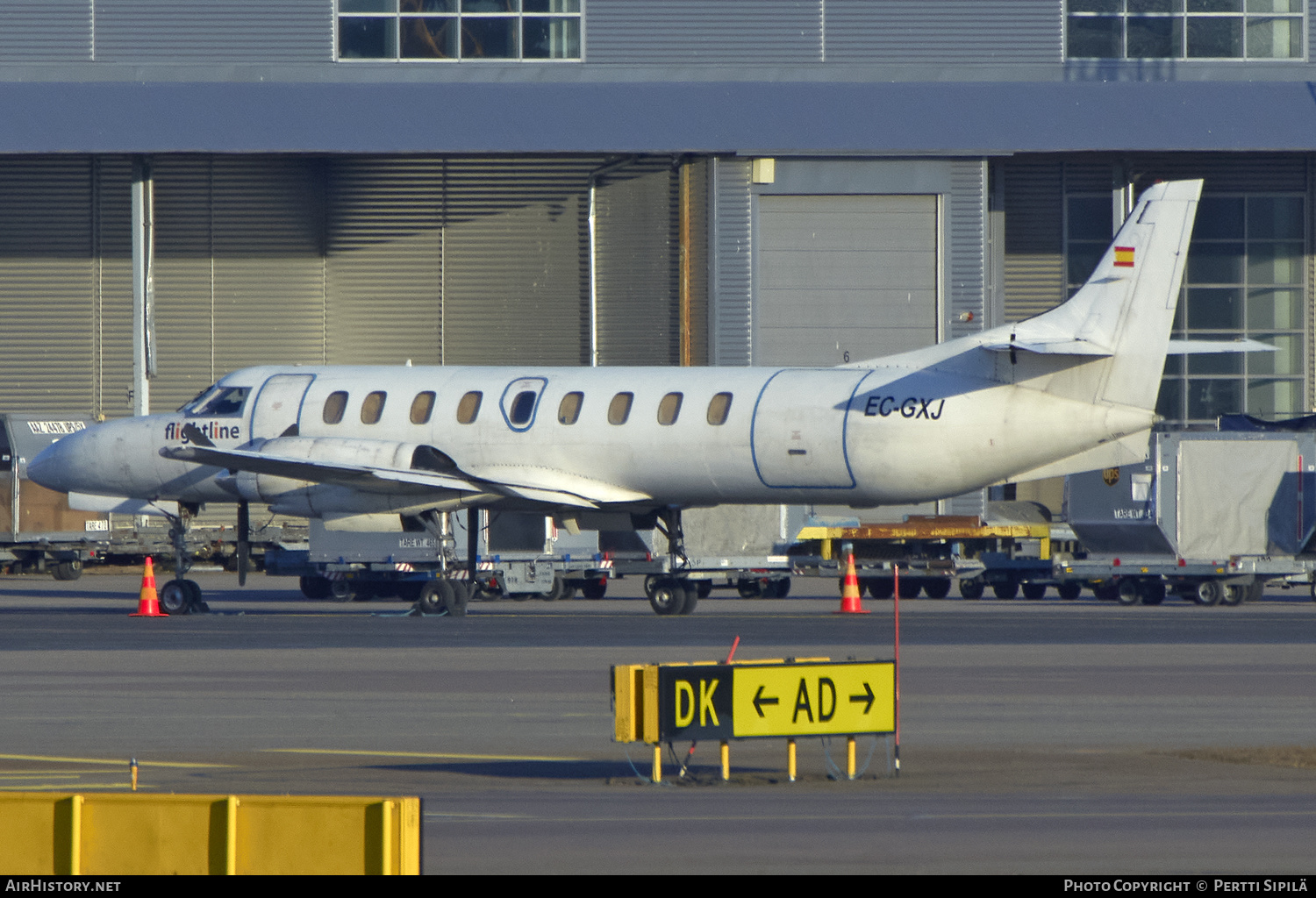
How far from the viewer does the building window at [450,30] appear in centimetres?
4812

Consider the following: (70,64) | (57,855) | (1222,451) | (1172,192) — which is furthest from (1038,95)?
(57,855)

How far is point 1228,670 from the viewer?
1925cm

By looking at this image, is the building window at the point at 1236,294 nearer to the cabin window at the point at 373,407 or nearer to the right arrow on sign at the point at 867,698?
the cabin window at the point at 373,407

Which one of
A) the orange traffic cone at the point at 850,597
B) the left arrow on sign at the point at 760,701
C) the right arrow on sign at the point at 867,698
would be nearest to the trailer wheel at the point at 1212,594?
the orange traffic cone at the point at 850,597

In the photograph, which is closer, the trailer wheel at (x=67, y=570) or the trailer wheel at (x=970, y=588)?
the trailer wheel at (x=970, y=588)

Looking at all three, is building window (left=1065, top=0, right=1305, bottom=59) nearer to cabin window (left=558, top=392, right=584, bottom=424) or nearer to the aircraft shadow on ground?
cabin window (left=558, top=392, right=584, bottom=424)

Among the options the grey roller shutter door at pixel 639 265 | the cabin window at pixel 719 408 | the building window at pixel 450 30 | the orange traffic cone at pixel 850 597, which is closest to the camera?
the cabin window at pixel 719 408

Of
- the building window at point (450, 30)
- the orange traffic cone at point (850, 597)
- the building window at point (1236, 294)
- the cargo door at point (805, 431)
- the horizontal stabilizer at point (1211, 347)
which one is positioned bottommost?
the orange traffic cone at point (850, 597)

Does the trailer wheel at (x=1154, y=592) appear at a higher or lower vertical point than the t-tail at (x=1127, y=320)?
lower

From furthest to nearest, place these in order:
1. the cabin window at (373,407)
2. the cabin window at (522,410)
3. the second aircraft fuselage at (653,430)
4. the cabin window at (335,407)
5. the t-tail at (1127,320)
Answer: the cabin window at (335,407), the cabin window at (373,407), the cabin window at (522,410), the second aircraft fuselage at (653,430), the t-tail at (1127,320)

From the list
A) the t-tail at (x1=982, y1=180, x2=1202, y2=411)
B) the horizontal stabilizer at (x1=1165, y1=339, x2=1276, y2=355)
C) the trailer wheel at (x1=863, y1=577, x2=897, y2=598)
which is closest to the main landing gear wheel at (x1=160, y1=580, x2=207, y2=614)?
the t-tail at (x1=982, y1=180, x2=1202, y2=411)

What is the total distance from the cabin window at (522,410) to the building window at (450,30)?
20.7 meters

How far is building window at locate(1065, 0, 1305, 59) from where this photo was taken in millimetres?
48250

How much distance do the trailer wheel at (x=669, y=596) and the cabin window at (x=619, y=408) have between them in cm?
246
